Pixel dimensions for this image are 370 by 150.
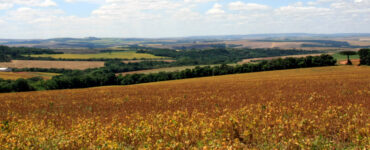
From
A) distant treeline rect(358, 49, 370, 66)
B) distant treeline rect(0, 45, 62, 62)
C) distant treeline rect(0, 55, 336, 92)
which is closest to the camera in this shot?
distant treeline rect(358, 49, 370, 66)

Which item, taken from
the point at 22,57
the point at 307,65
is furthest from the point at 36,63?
the point at 307,65

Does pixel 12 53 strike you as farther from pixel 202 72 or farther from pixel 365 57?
pixel 365 57

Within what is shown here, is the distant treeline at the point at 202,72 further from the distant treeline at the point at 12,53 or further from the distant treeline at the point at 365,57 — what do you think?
the distant treeline at the point at 12,53

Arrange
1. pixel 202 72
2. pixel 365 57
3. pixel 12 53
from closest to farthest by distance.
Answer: pixel 365 57, pixel 202 72, pixel 12 53

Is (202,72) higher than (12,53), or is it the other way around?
(12,53)

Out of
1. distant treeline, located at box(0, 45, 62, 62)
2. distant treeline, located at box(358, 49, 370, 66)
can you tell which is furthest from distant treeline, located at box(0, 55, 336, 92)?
distant treeline, located at box(0, 45, 62, 62)

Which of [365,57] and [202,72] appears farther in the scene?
[202,72]

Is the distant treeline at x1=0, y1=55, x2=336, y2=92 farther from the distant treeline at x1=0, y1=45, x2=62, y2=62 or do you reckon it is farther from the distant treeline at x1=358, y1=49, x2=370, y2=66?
the distant treeline at x1=0, y1=45, x2=62, y2=62

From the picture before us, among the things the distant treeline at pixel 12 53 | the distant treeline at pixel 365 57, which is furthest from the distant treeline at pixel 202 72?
the distant treeline at pixel 12 53

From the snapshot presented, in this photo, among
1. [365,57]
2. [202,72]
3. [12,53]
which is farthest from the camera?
[12,53]

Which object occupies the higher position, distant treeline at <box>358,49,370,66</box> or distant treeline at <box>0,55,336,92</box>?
distant treeline at <box>358,49,370,66</box>

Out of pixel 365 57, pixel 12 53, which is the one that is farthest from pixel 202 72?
pixel 12 53

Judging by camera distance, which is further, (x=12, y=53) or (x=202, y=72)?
(x=12, y=53)

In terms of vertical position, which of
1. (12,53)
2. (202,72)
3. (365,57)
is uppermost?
(12,53)
